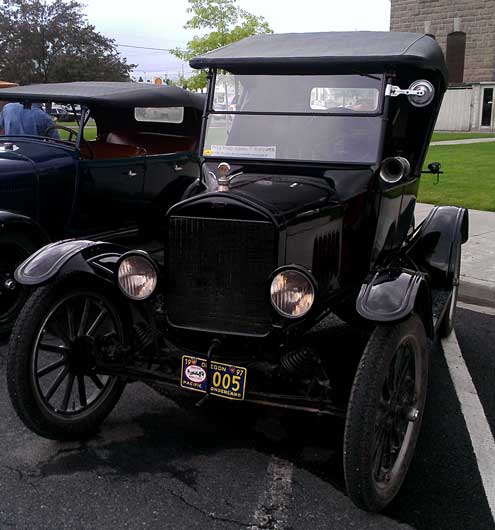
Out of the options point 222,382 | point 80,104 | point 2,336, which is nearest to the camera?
point 222,382

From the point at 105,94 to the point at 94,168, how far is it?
0.66 m

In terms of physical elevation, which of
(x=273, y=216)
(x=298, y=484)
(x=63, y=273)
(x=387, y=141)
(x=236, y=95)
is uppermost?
(x=236, y=95)

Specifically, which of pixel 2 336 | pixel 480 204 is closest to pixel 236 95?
pixel 2 336

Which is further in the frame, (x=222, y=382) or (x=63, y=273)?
(x=63, y=273)

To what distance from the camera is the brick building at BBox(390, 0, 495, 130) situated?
2591 cm

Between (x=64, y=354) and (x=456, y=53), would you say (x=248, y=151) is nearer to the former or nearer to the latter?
(x=64, y=354)

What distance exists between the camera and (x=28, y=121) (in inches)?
236

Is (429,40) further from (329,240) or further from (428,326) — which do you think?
(428,326)

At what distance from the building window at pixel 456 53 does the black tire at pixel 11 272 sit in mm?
26244

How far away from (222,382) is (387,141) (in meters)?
1.76

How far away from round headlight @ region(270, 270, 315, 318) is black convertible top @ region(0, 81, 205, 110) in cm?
333

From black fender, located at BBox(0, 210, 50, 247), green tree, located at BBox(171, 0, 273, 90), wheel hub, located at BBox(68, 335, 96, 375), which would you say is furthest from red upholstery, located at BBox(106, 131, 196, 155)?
green tree, located at BBox(171, 0, 273, 90)

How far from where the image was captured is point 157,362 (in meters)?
3.09

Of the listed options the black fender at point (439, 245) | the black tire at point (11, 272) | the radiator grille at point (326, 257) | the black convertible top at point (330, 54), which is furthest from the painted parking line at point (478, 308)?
the black tire at point (11, 272)
